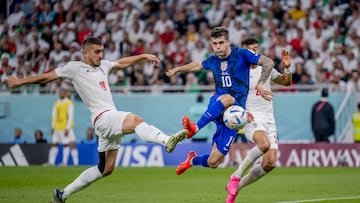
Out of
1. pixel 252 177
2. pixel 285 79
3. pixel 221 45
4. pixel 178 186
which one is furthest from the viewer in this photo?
pixel 178 186

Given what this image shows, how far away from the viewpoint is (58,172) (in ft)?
69.9

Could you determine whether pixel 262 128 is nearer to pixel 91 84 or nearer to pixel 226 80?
pixel 226 80

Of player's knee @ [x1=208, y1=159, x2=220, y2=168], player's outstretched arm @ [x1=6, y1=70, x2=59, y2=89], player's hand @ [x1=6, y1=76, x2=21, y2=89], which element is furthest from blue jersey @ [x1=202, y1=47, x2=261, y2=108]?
player's hand @ [x1=6, y1=76, x2=21, y2=89]

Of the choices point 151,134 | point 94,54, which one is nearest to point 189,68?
point 94,54

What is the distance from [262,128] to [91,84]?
113 inches

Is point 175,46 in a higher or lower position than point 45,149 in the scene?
higher

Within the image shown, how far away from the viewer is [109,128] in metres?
12.0

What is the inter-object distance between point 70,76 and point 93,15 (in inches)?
666

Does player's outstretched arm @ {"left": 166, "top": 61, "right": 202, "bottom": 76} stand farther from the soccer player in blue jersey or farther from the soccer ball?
the soccer ball

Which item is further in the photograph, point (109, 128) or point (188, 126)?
point (188, 126)

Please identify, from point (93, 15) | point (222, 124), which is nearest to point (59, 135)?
point (93, 15)

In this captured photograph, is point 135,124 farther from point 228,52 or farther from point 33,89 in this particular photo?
point 33,89

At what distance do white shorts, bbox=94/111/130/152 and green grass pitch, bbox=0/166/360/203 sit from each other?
1.60 meters

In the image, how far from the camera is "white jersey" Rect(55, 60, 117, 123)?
1227cm
